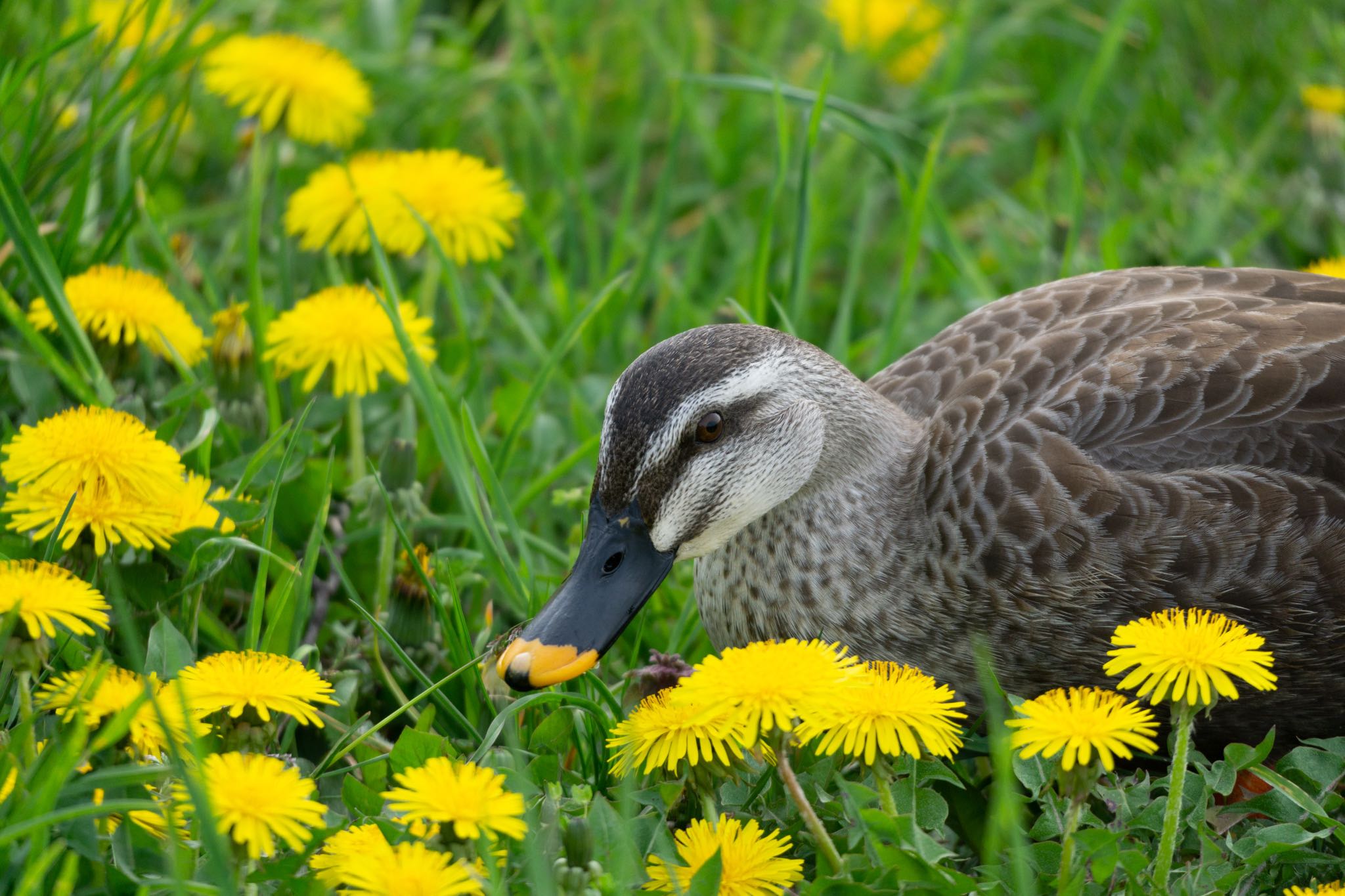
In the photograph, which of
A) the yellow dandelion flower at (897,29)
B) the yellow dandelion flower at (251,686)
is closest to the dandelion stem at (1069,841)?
the yellow dandelion flower at (251,686)

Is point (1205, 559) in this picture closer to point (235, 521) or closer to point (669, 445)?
point (669, 445)

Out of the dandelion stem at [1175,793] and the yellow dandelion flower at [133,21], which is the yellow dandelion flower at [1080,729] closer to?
the dandelion stem at [1175,793]

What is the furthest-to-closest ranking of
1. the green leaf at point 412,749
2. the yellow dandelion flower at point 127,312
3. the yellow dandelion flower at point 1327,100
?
the yellow dandelion flower at point 1327,100
the yellow dandelion flower at point 127,312
the green leaf at point 412,749

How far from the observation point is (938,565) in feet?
9.92

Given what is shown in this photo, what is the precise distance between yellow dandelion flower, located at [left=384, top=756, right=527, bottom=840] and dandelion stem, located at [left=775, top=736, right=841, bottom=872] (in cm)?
38

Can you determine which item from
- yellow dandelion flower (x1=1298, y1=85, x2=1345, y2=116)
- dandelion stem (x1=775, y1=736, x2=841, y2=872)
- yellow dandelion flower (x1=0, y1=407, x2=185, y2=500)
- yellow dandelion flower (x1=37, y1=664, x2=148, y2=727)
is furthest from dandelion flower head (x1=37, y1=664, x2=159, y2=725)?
yellow dandelion flower (x1=1298, y1=85, x2=1345, y2=116)

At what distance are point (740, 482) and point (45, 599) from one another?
126 cm

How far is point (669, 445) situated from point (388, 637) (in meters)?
0.61

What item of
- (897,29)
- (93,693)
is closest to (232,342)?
(93,693)

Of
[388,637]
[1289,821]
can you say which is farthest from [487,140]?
[1289,821]

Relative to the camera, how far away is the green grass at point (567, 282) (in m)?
2.34

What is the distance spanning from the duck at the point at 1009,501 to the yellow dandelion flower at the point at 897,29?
8.26 ft

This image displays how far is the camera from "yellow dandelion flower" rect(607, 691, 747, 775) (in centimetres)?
222

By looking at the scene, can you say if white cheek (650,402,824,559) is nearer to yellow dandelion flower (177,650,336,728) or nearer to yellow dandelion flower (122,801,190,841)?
yellow dandelion flower (177,650,336,728)
